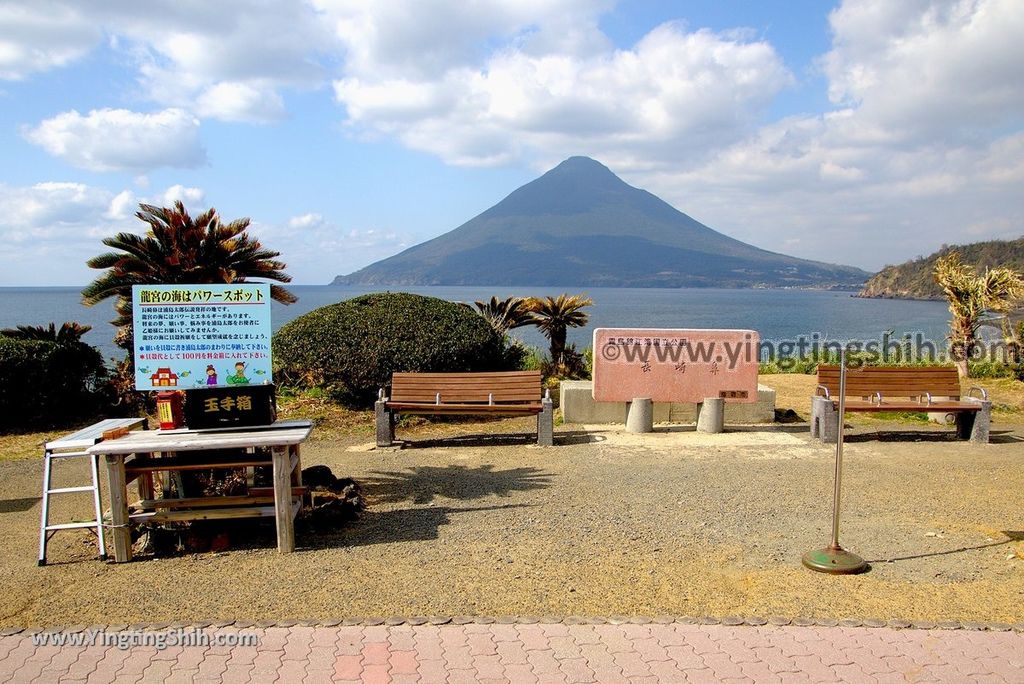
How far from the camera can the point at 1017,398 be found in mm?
12742

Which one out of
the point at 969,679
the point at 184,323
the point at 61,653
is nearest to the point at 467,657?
the point at 61,653

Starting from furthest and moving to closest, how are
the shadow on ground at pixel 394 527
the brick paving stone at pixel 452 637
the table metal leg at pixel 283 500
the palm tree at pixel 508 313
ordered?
the palm tree at pixel 508 313 → the shadow on ground at pixel 394 527 → the table metal leg at pixel 283 500 → the brick paving stone at pixel 452 637

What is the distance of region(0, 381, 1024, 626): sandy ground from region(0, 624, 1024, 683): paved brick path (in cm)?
29

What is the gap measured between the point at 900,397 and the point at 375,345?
7325 millimetres

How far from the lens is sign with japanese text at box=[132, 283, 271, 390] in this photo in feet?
19.1

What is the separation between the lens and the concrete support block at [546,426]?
9.38 metres

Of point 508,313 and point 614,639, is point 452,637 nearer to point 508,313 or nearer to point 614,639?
point 614,639

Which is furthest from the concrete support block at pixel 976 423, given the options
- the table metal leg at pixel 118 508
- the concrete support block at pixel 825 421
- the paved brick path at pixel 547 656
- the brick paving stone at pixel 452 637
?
the table metal leg at pixel 118 508

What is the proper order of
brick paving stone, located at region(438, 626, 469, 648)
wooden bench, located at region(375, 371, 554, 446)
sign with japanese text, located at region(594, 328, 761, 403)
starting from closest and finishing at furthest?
brick paving stone, located at region(438, 626, 469, 648) → wooden bench, located at region(375, 371, 554, 446) → sign with japanese text, located at region(594, 328, 761, 403)

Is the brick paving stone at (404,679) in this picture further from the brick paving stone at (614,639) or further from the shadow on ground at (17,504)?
the shadow on ground at (17,504)

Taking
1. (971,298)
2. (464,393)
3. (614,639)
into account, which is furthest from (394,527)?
(971,298)

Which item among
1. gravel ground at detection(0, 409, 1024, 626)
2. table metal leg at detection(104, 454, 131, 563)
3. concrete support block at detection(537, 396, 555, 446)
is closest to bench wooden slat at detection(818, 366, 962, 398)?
gravel ground at detection(0, 409, 1024, 626)

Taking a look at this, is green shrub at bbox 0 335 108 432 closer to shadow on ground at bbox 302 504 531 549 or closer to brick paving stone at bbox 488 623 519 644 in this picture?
shadow on ground at bbox 302 504 531 549

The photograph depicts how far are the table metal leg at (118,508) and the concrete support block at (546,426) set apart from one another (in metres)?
5.02
